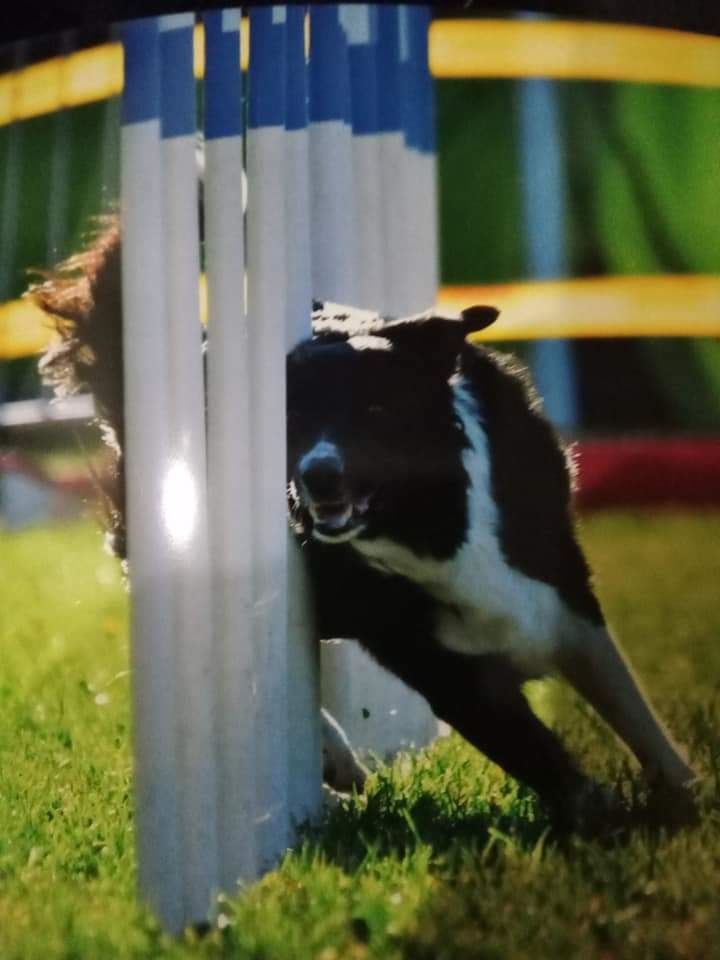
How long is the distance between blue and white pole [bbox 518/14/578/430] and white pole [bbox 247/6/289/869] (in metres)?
0.44

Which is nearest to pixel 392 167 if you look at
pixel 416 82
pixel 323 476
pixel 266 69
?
pixel 416 82

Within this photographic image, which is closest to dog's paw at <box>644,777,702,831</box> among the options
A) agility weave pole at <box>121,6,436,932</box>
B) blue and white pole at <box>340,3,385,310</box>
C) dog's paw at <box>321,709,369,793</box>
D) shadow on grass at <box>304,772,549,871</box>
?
shadow on grass at <box>304,772,549,871</box>

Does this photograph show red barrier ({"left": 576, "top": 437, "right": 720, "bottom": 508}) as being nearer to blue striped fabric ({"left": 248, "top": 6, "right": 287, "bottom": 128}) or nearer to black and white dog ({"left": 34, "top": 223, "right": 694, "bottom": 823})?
black and white dog ({"left": 34, "top": 223, "right": 694, "bottom": 823})

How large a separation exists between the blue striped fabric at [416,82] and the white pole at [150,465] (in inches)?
17.5

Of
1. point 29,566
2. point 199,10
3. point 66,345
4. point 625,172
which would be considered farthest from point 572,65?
point 29,566

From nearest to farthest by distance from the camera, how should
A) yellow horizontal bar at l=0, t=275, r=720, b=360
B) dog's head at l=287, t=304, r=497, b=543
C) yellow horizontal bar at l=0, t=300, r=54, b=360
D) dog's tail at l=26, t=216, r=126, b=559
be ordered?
1. dog's head at l=287, t=304, r=497, b=543
2. yellow horizontal bar at l=0, t=275, r=720, b=360
3. dog's tail at l=26, t=216, r=126, b=559
4. yellow horizontal bar at l=0, t=300, r=54, b=360

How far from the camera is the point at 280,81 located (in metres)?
2.18

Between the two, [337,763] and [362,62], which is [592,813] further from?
[362,62]

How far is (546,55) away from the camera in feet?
7.31

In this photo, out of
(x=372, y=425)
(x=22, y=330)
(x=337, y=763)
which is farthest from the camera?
(x=22, y=330)

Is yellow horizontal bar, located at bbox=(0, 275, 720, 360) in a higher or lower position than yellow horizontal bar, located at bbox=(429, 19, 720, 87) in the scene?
lower

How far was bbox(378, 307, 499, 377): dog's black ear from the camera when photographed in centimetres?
214

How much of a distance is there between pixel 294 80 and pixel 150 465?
718 mm

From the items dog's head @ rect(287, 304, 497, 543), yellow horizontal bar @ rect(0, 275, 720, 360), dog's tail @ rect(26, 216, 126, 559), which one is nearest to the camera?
dog's head @ rect(287, 304, 497, 543)
